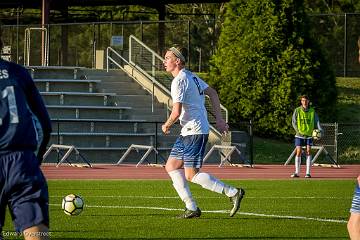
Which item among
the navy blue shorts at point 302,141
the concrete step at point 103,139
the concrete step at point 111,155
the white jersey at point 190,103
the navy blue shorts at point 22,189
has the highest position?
the white jersey at point 190,103

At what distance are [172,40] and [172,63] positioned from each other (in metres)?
53.5

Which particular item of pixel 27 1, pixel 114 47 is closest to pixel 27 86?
pixel 114 47

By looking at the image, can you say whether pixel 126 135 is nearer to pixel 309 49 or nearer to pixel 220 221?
pixel 309 49

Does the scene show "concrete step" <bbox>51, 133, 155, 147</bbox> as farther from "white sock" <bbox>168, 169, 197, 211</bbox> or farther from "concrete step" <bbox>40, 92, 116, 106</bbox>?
"white sock" <bbox>168, 169, 197, 211</bbox>

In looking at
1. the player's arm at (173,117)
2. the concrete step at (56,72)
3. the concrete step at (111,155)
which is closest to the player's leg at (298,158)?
the concrete step at (111,155)

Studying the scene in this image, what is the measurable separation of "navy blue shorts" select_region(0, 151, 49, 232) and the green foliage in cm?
2886

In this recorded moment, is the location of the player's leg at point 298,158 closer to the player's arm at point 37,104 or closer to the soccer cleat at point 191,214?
the soccer cleat at point 191,214

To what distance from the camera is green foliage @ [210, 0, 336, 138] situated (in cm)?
3675

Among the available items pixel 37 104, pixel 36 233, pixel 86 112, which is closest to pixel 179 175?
pixel 37 104

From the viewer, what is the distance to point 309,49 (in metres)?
37.5

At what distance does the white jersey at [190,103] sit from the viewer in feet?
47.9

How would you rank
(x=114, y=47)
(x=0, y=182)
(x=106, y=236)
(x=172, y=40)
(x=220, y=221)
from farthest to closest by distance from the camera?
(x=172, y=40)
(x=114, y=47)
(x=220, y=221)
(x=106, y=236)
(x=0, y=182)

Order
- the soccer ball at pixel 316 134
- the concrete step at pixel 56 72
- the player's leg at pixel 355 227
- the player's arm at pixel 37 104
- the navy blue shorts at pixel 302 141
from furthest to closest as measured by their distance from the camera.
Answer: the concrete step at pixel 56 72
the soccer ball at pixel 316 134
the navy blue shorts at pixel 302 141
the player's leg at pixel 355 227
the player's arm at pixel 37 104

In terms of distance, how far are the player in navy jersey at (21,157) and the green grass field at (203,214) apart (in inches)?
171
